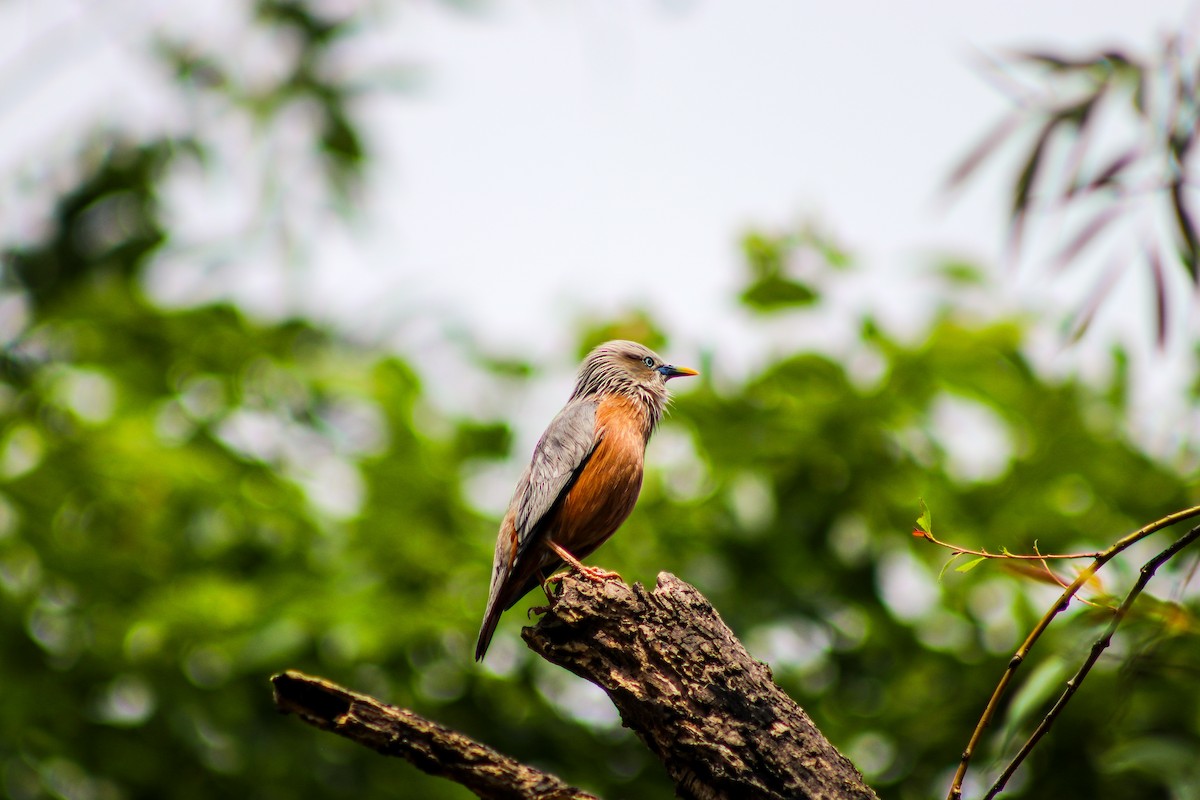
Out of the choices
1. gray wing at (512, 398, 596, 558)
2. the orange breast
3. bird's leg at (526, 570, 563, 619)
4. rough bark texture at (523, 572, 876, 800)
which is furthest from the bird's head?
rough bark texture at (523, 572, 876, 800)

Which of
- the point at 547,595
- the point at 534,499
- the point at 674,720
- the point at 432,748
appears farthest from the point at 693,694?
the point at 534,499

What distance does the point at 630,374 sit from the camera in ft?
19.7

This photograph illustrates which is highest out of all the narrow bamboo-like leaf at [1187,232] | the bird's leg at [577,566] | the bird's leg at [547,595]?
the narrow bamboo-like leaf at [1187,232]

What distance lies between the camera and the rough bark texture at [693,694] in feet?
9.85

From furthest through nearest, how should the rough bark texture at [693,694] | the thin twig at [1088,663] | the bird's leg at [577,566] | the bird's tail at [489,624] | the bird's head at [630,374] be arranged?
the bird's head at [630,374]
the bird's tail at [489,624]
the bird's leg at [577,566]
the rough bark texture at [693,694]
the thin twig at [1088,663]

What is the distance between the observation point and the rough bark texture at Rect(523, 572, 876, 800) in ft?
9.85

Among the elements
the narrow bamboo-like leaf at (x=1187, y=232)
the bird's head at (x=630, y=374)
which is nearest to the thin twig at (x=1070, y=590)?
the narrow bamboo-like leaf at (x=1187, y=232)

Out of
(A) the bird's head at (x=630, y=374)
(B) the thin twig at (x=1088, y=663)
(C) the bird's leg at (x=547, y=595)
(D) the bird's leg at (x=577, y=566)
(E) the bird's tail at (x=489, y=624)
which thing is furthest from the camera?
(A) the bird's head at (x=630, y=374)

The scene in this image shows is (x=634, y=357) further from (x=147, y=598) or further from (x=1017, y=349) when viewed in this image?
(x=147, y=598)

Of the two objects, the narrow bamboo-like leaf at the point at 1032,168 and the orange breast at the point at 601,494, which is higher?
the narrow bamboo-like leaf at the point at 1032,168

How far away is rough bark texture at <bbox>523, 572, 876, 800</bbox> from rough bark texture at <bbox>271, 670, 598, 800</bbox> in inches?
14.5

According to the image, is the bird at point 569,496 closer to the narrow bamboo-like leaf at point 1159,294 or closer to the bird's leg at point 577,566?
the bird's leg at point 577,566

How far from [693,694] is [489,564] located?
378 cm

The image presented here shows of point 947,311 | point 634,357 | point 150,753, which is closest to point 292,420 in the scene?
point 150,753
